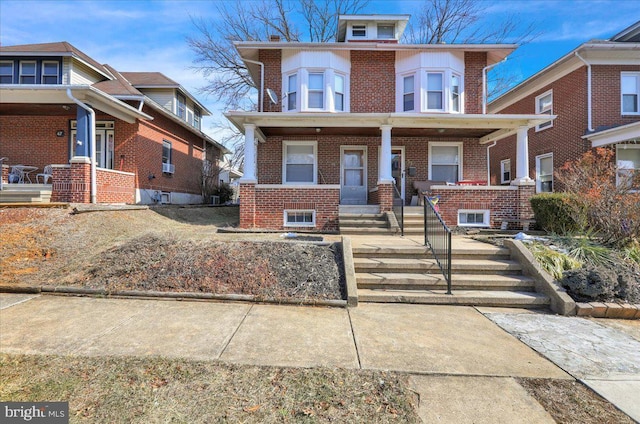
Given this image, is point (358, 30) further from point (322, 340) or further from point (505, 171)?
point (322, 340)

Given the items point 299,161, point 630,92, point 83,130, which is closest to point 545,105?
point 630,92

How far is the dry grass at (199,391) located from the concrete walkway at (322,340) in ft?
0.58

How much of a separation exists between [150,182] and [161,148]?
190 centimetres

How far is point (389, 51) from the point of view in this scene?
1247 cm

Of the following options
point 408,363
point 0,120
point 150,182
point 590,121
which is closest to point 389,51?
point 590,121

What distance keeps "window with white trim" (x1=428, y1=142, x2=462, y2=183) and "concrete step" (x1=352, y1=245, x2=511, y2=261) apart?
6.44 metres

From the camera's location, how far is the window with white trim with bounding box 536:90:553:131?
48.1 feet

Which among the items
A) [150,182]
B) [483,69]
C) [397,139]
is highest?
[483,69]

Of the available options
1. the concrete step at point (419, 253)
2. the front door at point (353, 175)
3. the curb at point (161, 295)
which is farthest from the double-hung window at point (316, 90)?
the curb at point (161, 295)

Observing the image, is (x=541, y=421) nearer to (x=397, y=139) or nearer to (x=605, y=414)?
(x=605, y=414)

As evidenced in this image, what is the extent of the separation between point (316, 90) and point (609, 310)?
10.4m

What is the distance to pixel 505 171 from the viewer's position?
701 inches

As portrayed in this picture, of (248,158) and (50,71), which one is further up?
(50,71)

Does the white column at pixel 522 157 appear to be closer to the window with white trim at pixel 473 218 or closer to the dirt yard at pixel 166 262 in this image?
the window with white trim at pixel 473 218
